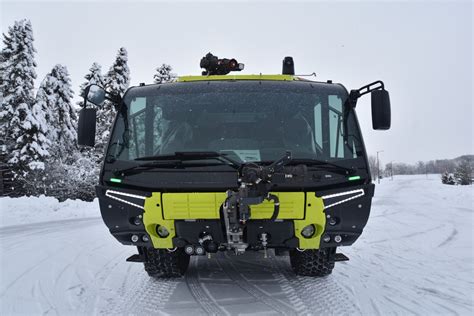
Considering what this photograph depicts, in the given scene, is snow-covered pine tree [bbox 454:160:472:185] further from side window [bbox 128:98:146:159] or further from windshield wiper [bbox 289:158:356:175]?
side window [bbox 128:98:146:159]

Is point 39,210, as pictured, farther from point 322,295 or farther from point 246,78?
point 322,295

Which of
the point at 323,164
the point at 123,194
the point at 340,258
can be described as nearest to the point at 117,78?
the point at 123,194

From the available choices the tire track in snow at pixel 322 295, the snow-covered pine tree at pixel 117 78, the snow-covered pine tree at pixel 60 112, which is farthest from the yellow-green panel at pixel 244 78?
the snow-covered pine tree at pixel 117 78

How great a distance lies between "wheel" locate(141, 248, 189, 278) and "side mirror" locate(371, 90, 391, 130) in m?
2.82

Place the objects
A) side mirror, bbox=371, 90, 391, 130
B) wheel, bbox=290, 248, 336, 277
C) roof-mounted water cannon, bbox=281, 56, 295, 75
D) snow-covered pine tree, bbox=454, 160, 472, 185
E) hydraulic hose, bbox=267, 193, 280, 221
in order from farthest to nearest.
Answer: snow-covered pine tree, bbox=454, 160, 472, 185, roof-mounted water cannon, bbox=281, 56, 295, 75, wheel, bbox=290, 248, 336, 277, side mirror, bbox=371, 90, 391, 130, hydraulic hose, bbox=267, 193, 280, 221

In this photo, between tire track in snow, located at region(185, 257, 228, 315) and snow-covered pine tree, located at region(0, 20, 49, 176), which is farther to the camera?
snow-covered pine tree, located at region(0, 20, 49, 176)

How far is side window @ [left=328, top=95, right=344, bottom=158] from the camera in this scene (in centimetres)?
448

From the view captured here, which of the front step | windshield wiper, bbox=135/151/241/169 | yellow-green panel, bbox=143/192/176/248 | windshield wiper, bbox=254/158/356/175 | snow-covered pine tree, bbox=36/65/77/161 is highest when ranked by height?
snow-covered pine tree, bbox=36/65/77/161

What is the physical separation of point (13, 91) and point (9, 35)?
4.24 m

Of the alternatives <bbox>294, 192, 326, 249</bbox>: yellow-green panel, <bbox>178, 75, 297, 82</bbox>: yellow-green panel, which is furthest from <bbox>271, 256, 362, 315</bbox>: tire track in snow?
<bbox>178, 75, 297, 82</bbox>: yellow-green panel

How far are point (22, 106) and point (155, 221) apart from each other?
87.4 ft

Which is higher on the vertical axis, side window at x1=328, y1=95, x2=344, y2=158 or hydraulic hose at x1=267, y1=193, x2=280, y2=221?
side window at x1=328, y1=95, x2=344, y2=158

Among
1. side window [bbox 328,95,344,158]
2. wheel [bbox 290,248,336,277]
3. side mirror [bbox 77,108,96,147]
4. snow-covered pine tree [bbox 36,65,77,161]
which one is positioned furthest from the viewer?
snow-covered pine tree [bbox 36,65,77,161]

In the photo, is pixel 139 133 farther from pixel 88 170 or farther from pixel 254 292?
pixel 88 170
